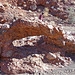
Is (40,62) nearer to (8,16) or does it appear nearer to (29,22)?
(29,22)

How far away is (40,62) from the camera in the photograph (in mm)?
5680

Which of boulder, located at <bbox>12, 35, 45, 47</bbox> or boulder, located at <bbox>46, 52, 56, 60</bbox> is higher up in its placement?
boulder, located at <bbox>12, 35, 45, 47</bbox>

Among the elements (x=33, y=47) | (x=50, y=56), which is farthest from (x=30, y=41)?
(x=50, y=56)

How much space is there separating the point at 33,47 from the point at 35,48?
11 centimetres

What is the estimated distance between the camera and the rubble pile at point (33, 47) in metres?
5.51

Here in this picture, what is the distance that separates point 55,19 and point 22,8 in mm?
3804

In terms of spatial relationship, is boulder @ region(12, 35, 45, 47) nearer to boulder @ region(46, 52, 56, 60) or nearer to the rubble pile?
the rubble pile

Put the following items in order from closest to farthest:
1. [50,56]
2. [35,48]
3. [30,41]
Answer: [50,56]
[35,48]
[30,41]

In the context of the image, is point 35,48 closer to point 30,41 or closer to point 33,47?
point 33,47

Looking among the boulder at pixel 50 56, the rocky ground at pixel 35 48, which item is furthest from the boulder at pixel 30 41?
the boulder at pixel 50 56

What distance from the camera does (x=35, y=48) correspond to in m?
6.27

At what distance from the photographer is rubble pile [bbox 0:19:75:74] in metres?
5.51

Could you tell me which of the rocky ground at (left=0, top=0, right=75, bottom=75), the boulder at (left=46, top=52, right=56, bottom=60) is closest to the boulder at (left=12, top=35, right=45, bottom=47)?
the rocky ground at (left=0, top=0, right=75, bottom=75)

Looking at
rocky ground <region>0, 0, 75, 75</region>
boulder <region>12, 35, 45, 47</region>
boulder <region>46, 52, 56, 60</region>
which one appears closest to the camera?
rocky ground <region>0, 0, 75, 75</region>
